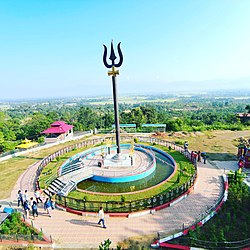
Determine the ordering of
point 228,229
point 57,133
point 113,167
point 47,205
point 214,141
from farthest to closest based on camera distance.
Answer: point 57,133, point 214,141, point 113,167, point 47,205, point 228,229

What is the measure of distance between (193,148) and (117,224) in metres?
16.4

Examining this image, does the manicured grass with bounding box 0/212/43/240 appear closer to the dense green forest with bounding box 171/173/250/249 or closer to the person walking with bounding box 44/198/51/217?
the person walking with bounding box 44/198/51/217

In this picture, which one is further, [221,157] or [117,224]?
[221,157]

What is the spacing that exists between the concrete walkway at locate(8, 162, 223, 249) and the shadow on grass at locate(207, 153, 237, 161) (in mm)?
7385

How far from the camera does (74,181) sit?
1541 centimetres

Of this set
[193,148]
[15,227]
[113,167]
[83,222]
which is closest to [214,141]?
[193,148]

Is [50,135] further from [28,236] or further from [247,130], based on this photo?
[247,130]

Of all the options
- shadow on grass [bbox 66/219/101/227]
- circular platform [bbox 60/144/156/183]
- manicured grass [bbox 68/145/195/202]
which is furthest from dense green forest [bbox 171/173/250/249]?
circular platform [bbox 60/144/156/183]

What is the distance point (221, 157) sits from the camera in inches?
810

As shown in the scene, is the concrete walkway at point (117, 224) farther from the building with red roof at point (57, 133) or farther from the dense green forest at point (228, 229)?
the building with red roof at point (57, 133)

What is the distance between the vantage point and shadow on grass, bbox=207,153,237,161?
20.1m

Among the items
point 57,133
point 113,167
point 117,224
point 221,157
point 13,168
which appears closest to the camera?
point 117,224

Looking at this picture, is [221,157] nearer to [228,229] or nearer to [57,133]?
[228,229]

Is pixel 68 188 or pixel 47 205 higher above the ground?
pixel 47 205
